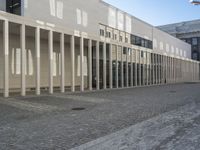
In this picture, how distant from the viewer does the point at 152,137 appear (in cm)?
612

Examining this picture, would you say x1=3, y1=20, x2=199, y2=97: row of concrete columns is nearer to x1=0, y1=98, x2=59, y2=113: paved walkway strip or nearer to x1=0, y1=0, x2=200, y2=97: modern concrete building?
x1=0, y1=0, x2=200, y2=97: modern concrete building

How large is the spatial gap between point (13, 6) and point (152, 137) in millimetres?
16587

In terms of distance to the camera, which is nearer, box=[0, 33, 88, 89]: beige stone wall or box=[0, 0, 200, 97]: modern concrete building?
box=[0, 0, 200, 97]: modern concrete building

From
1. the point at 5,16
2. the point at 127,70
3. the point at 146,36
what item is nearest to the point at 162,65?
the point at 146,36

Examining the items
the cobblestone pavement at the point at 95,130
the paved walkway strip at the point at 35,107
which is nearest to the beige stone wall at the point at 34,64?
the paved walkway strip at the point at 35,107

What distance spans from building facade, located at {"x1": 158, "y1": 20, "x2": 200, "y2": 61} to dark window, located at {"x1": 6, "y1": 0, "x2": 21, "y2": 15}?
57.3m

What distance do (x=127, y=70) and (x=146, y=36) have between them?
1145 centimetres

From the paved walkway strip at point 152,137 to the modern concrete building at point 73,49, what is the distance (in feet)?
36.2

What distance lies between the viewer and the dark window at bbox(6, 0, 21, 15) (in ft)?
61.0

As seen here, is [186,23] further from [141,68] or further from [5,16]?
[5,16]

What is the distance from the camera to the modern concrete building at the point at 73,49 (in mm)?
17656

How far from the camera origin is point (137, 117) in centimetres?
881

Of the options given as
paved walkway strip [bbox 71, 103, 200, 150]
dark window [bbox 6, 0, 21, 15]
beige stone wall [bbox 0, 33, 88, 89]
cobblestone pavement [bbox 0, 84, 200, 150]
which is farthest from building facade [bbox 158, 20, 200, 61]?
paved walkway strip [bbox 71, 103, 200, 150]

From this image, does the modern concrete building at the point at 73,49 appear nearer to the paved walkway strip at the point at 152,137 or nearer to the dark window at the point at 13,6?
the dark window at the point at 13,6
